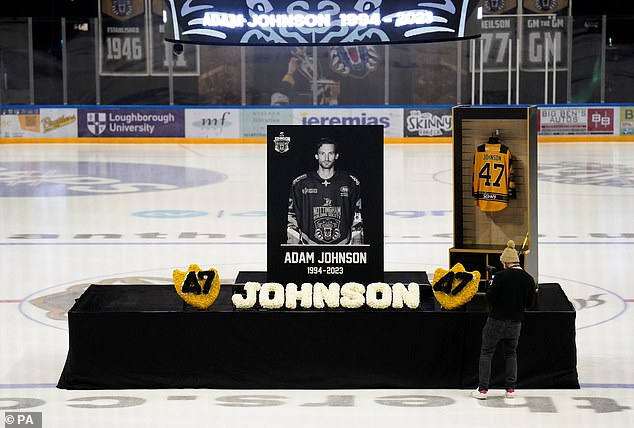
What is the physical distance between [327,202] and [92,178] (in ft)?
46.1

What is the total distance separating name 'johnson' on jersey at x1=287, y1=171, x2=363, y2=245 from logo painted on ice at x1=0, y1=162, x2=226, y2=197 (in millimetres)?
11339

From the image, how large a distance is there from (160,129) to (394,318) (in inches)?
943

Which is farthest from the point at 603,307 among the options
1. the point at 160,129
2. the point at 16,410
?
the point at 160,129

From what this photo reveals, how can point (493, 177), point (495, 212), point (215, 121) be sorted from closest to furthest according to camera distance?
1. point (493, 177)
2. point (495, 212)
3. point (215, 121)

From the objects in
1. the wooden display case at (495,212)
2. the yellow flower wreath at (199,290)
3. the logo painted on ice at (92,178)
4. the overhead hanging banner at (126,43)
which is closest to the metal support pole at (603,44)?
the overhead hanging banner at (126,43)

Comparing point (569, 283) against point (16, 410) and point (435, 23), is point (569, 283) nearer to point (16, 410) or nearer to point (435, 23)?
point (435, 23)

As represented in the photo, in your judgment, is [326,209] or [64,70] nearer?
[326,209]

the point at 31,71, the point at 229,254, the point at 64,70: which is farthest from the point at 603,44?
the point at 229,254

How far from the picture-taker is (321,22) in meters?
9.61

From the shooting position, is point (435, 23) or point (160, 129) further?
point (160, 129)

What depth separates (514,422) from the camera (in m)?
6.07

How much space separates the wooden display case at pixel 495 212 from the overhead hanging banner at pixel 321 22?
1.30 m

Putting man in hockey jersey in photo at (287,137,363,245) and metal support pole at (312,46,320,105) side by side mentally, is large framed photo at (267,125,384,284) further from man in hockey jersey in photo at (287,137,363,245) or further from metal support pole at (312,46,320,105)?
metal support pole at (312,46,320,105)

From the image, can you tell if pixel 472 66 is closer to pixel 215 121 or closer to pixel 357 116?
pixel 357 116
